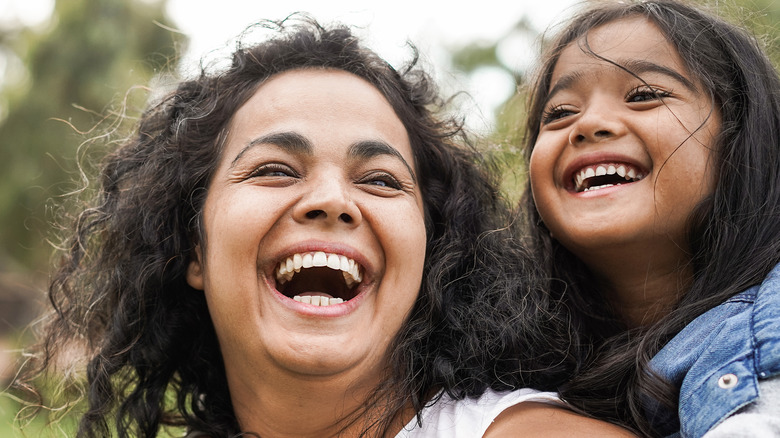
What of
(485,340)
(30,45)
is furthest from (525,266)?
(30,45)

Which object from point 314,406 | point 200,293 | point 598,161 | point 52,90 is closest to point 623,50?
point 598,161

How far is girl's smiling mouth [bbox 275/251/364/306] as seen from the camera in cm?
260

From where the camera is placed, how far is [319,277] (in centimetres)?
302

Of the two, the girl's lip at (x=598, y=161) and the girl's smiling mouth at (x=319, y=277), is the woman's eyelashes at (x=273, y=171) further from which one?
the girl's lip at (x=598, y=161)

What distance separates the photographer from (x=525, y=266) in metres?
3.11

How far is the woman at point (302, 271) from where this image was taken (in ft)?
8.54

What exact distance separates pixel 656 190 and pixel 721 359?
73cm

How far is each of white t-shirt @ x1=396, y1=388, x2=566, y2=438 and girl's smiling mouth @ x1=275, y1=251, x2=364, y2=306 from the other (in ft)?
1.64

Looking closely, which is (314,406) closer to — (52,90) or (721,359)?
(721,359)

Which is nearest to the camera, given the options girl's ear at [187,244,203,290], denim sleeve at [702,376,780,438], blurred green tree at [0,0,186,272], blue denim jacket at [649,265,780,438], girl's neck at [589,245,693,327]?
denim sleeve at [702,376,780,438]

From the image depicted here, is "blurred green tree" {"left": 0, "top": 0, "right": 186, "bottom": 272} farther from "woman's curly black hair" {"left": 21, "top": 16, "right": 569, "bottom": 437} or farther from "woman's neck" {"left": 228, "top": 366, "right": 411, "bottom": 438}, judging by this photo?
"woman's neck" {"left": 228, "top": 366, "right": 411, "bottom": 438}

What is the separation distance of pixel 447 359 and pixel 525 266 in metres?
0.56

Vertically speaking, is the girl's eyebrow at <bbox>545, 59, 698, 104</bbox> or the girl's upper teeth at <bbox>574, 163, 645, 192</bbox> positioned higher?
the girl's eyebrow at <bbox>545, 59, 698, 104</bbox>

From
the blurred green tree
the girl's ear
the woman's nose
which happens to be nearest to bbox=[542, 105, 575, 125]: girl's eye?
the woman's nose
